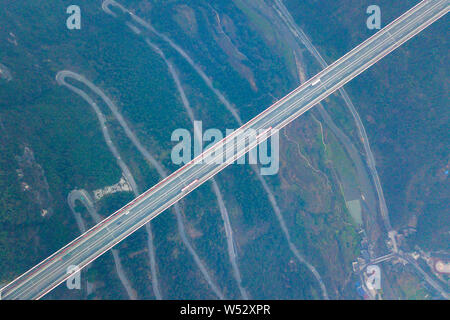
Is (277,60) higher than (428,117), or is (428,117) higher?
(277,60)

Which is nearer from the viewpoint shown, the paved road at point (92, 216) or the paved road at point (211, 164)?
the paved road at point (211, 164)

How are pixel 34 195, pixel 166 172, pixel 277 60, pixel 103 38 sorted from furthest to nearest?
pixel 277 60
pixel 103 38
pixel 166 172
pixel 34 195

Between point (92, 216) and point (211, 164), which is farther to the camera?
point (211, 164)

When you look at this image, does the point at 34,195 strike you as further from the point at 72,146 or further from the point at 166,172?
the point at 166,172

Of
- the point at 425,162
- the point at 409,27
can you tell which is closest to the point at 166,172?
the point at 425,162

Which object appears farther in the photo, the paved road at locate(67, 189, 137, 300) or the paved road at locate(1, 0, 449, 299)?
the paved road at locate(67, 189, 137, 300)

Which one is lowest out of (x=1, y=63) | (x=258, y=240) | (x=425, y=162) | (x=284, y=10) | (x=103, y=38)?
(x=258, y=240)

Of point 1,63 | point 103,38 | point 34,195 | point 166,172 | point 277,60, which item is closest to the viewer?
point 34,195

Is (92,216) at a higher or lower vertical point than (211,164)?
lower
